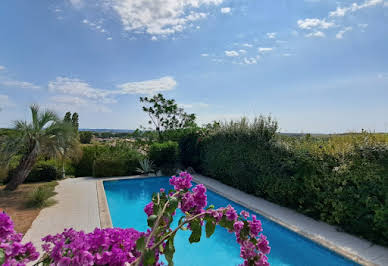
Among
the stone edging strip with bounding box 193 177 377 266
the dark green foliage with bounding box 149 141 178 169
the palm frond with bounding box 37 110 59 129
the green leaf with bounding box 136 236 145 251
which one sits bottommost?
the stone edging strip with bounding box 193 177 377 266

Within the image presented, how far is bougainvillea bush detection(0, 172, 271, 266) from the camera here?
36.0 inches

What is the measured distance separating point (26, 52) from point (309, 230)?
38.4ft

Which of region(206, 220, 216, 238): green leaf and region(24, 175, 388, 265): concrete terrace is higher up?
region(206, 220, 216, 238): green leaf

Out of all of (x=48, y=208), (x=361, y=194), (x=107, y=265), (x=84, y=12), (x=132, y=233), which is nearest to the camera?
(x=107, y=265)

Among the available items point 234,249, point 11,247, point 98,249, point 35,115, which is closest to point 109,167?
point 35,115

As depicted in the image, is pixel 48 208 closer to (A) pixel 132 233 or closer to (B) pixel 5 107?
(B) pixel 5 107

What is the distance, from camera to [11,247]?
3.25 feet

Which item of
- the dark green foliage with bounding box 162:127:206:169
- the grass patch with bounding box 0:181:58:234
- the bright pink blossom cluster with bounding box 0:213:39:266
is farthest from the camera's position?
the dark green foliage with bounding box 162:127:206:169

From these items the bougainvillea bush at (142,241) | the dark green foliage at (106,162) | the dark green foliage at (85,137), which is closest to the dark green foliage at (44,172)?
the dark green foliage at (106,162)

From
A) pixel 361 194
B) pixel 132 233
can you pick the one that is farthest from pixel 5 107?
pixel 361 194

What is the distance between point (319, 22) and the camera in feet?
23.4

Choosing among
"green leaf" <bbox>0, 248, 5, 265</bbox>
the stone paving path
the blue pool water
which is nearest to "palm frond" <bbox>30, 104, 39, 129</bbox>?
the stone paving path

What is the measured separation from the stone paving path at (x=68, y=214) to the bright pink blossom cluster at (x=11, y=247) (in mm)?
4320

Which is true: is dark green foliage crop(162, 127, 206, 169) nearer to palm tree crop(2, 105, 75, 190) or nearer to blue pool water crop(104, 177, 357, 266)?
blue pool water crop(104, 177, 357, 266)
